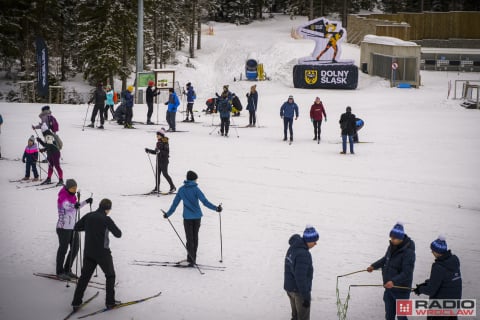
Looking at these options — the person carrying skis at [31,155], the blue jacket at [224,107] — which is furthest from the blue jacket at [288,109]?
the person carrying skis at [31,155]

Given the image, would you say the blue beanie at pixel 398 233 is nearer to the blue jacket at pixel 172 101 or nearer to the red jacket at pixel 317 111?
the red jacket at pixel 317 111

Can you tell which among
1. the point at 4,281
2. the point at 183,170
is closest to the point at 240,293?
the point at 4,281

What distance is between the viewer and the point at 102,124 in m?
23.9

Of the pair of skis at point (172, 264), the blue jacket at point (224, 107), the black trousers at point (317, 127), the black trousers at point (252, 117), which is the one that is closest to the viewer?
the pair of skis at point (172, 264)

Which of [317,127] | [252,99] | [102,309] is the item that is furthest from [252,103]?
[102,309]

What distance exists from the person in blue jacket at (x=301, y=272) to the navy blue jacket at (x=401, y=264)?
3.59ft

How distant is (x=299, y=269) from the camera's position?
710 centimetres

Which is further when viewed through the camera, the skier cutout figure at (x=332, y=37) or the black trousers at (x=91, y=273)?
the skier cutout figure at (x=332, y=37)

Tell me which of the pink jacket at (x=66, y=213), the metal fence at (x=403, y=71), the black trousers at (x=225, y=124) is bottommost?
the pink jacket at (x=66, y=213)

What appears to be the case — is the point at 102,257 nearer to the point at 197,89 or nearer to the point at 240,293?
the point at 240,293

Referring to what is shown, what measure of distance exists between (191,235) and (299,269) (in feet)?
10.7

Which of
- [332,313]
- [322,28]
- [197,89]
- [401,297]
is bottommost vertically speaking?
[332,313]

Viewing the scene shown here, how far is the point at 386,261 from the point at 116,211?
7.09m

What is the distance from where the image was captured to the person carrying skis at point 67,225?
360 inches
